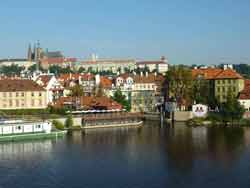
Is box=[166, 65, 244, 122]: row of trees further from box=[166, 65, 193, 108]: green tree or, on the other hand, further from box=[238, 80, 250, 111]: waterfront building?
box=[238, 80, 250, 111]: waterfront building

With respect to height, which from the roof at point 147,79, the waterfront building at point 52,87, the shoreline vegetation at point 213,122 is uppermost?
the roof at point 147,79

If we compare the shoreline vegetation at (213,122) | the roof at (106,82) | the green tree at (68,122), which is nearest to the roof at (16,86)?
the green tree at (68,122)

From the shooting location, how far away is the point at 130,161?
2908 centimetres

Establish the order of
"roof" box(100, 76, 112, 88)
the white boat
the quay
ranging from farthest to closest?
"roof" box(100, 76, 112, 88), the quay, the white boat

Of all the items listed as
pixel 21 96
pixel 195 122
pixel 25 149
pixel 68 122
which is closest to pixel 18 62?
pixel 21 96

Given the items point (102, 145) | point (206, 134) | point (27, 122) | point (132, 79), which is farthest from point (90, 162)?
point (132, 79)

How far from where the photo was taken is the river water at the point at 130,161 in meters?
24.5

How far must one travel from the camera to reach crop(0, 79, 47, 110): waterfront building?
50.4 metres

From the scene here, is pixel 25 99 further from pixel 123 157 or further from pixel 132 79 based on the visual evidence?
pixel 123 157

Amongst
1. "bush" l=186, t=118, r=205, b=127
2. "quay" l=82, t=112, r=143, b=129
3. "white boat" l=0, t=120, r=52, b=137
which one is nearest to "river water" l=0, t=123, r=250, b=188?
"white boat" l=0, t=120, r=52, b=137

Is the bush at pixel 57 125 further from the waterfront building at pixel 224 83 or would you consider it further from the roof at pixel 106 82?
the roof at pixel 106 82

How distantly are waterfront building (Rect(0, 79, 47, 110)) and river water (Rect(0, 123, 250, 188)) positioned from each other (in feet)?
38.4

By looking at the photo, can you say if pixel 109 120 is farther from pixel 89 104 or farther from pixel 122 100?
pixel 122 100

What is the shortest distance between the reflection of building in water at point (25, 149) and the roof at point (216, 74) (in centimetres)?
2448
